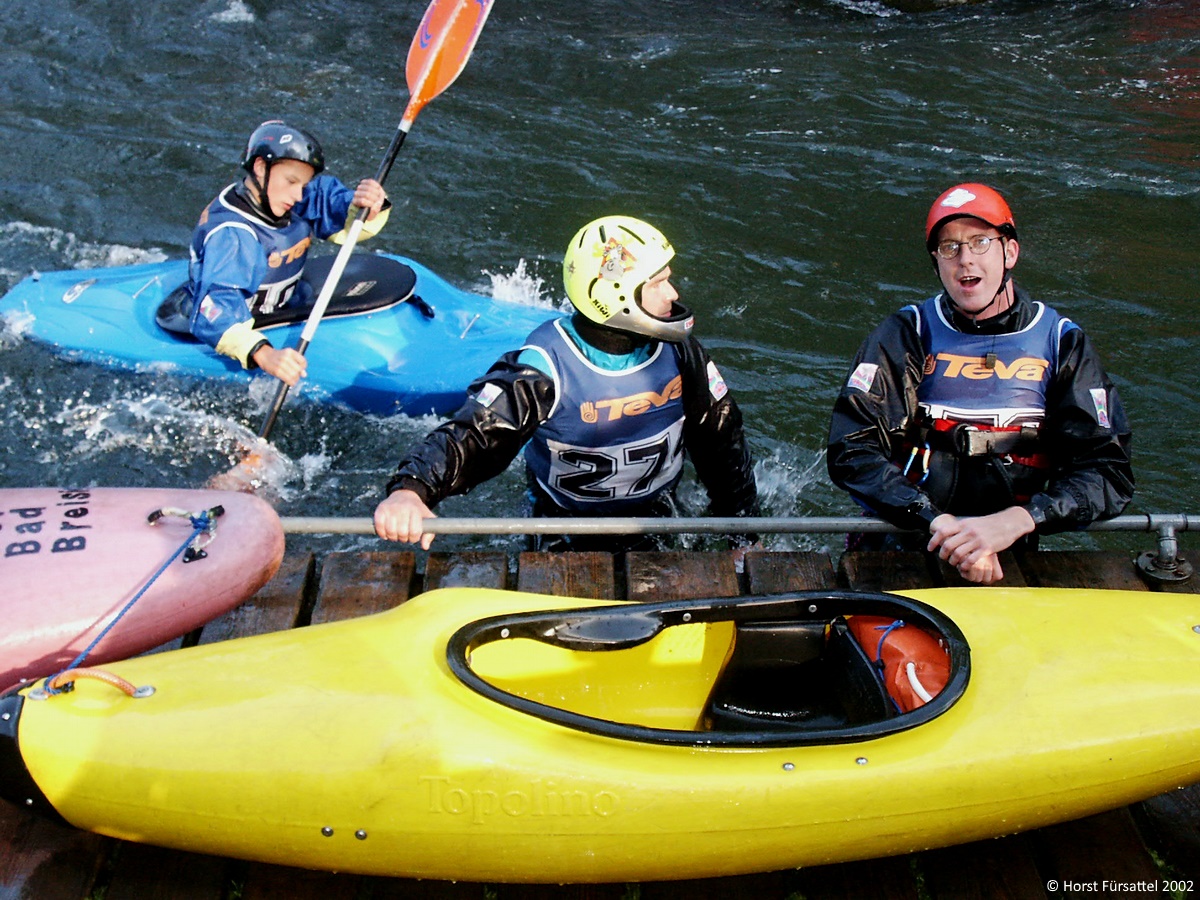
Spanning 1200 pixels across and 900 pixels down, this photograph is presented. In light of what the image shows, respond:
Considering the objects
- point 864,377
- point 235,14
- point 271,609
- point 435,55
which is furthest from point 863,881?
point 235,14

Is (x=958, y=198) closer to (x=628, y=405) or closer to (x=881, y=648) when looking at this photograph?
(x=628, y=405)

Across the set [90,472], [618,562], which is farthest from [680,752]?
[90,472]

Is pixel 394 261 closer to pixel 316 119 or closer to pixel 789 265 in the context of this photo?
pixel 789 265

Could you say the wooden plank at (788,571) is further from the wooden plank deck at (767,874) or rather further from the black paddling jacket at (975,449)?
the wooden plank deck at (767,874)

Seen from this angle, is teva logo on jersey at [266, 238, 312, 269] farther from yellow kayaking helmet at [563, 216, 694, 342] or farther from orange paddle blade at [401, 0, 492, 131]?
yellow kayaking helmet at [563, 216, 694, 342]

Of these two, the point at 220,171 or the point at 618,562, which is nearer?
the point at 618,562

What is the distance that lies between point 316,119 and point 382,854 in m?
7.22

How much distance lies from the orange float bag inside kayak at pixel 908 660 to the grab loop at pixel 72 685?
1.61 metres

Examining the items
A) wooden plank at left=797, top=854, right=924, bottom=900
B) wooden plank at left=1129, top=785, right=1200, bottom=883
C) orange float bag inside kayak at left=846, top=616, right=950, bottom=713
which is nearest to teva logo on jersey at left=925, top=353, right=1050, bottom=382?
orange float bag inside kayak at left=846, top=616, right=950, bottom=713

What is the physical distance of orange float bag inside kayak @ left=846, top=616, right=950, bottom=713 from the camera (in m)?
2.50

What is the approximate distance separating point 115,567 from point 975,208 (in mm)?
2407

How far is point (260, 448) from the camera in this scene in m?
4.91

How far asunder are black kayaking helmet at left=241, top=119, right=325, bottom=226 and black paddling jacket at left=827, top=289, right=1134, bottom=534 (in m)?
2.79

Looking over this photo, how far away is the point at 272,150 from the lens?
188 inches
